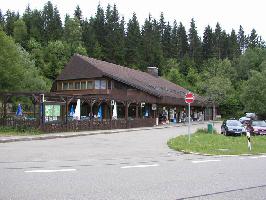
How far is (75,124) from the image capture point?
35.3 meters

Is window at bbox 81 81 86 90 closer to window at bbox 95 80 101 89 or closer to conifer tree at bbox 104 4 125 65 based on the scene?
window at bbox 95 80 101 89

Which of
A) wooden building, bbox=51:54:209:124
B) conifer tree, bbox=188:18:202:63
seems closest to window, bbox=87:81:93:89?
wooden building, bbox=51:54:209:124

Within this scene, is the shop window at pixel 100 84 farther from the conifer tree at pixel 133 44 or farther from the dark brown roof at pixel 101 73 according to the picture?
the conifer tree at pixel 133 44

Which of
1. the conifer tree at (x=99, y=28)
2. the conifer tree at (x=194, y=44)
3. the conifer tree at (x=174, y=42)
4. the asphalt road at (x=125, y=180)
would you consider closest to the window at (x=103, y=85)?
the asphalt road at (x=125, y=180)

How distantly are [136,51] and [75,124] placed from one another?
65.9m

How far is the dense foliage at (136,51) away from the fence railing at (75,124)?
14654mm

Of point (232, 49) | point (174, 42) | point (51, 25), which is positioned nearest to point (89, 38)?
point (51, 25)

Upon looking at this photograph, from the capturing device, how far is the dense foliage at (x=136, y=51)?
61.6 metres

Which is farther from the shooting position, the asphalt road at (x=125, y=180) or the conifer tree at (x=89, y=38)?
the conifer tree at (x=89, y=38)

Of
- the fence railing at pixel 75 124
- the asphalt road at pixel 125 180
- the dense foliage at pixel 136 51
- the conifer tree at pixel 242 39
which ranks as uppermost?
the conifer tree at pixel 242 39

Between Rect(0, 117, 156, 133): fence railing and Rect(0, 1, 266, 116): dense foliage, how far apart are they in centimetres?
1465

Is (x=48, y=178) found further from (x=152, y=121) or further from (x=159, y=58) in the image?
(x=159, y=58)

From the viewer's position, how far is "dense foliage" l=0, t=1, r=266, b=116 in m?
61.6

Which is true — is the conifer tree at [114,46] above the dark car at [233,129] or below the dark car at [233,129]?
above
